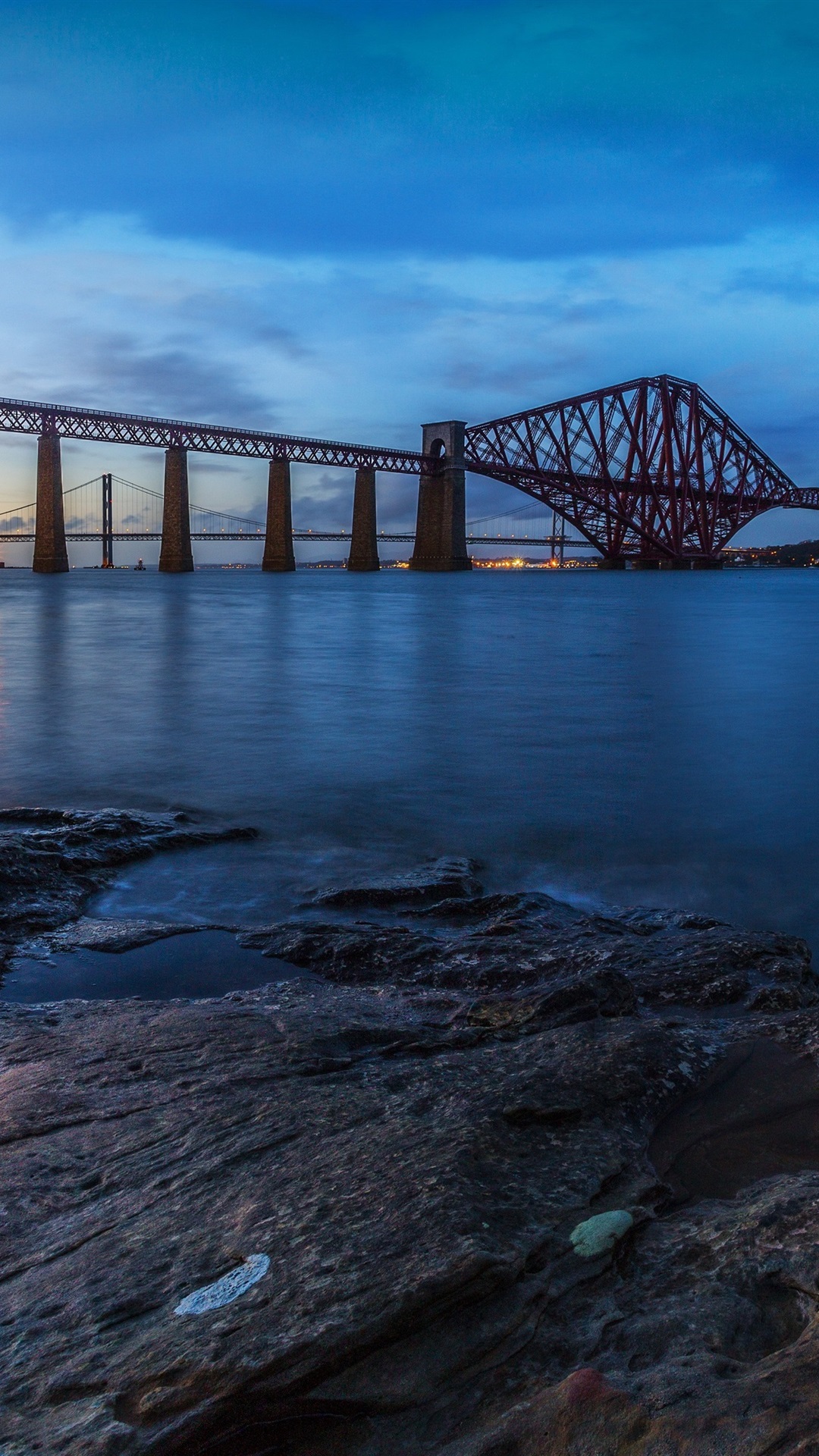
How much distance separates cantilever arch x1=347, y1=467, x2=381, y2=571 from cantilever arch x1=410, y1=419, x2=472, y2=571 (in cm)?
388

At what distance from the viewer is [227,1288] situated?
1.34m

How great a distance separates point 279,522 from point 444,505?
494 inches

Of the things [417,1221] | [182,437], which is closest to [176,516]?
[182,437]

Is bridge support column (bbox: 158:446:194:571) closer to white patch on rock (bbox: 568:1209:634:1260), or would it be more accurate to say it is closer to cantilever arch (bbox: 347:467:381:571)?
cantilever arch (bbox: 347:467:381:571)

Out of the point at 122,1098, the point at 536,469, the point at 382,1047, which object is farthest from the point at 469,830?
the point at 536,469

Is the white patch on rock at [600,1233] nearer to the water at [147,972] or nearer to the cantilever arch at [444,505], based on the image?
the water at [147,972]

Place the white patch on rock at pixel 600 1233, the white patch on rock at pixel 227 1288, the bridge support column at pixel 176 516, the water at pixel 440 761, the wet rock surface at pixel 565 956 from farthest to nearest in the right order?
1. the bridge support column at pixel 176 516
2. the water at pixel 440 761
3. the wet rock surface at pixel 565 956
4. the white patch on rock at pixel 600 1233
5. the white patch on rock at pixel 227 1288

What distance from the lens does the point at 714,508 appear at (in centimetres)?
8188

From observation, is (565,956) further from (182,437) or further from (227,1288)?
(182,437)

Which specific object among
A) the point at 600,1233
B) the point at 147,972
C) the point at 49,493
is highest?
the point at 49,493

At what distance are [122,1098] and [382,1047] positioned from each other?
626 mm

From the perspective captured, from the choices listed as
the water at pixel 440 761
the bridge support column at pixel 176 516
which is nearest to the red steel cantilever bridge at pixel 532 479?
the bridge support column at pixel 176 516

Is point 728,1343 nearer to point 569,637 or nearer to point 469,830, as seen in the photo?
point 469,830

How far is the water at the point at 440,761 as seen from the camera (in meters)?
4.36
